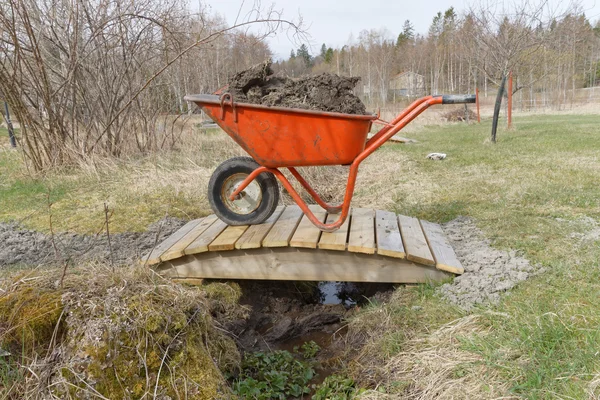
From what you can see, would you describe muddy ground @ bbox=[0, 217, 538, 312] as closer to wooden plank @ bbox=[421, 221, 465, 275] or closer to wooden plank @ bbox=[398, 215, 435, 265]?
wooden plank @ bbox=[421, 221, 465, 275]

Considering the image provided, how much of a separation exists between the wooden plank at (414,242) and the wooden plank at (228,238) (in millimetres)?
1176

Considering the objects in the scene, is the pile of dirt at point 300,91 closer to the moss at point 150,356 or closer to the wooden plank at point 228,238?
the wooden plank at point 228,238

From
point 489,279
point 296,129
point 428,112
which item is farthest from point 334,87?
point 428,112

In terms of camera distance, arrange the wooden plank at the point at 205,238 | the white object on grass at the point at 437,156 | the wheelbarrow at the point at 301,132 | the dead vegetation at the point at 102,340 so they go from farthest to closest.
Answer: the white object on grass at the point at 437,156 < the wooden plank at the point at 205,238 < the wheelbarrow at the point at 301,132 < the dead vegetation at the point at 102,340

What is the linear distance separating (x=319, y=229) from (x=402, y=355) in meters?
1.16

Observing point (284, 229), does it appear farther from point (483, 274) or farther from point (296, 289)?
point (483, 274)

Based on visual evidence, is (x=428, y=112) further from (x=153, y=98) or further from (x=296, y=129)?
(x=296, y=129)

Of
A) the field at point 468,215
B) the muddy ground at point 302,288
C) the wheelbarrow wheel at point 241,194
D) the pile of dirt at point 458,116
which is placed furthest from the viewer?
the pile of dirt at point 458,116

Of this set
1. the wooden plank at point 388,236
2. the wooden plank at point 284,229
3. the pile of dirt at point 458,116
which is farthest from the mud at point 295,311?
the pile of dirt at point 458,116

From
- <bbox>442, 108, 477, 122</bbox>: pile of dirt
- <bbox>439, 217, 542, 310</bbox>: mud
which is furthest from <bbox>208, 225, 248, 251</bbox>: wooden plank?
<bbox>442, 108, 477, 122</bbox>: pile of dirt

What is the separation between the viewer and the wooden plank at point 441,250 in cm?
264

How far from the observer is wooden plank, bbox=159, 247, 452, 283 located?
9.02 feet

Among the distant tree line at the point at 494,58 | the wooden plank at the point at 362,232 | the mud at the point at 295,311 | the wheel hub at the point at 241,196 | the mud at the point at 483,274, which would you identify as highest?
the distant tree line at the point at 494,58

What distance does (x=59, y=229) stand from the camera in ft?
12.7
